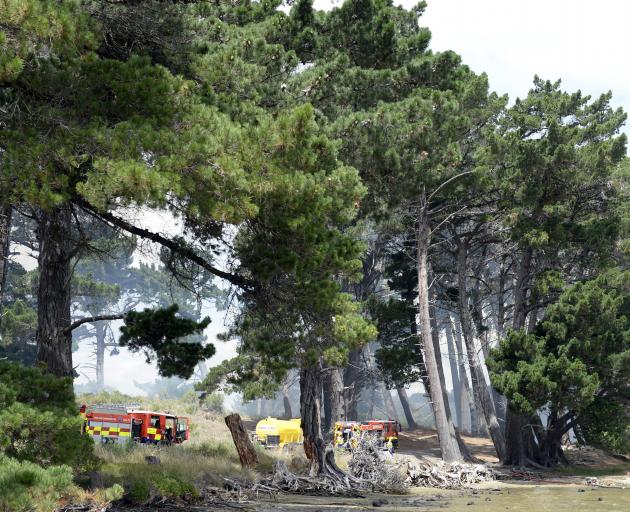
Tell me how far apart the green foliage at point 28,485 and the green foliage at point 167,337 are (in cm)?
547

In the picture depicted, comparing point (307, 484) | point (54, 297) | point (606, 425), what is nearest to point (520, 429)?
point (606, 425)

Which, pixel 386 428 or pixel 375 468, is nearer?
pixel 375 468

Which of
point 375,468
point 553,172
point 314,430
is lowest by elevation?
point 375,468

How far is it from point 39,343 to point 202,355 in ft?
9.29

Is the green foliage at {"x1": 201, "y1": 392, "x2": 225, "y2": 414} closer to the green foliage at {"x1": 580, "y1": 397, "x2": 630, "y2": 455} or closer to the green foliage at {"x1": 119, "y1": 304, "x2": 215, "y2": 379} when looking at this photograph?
the green foliage at {"x1": 580, "y1": 397, "x2": 630, "y2": 455}

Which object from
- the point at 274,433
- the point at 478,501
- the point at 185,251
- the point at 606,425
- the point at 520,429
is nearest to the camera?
the point at 185,251

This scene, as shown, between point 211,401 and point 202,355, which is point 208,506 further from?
point 211,401

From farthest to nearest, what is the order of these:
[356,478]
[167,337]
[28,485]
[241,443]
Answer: [241,443]
[356,478]
[167,337]
[28,485]

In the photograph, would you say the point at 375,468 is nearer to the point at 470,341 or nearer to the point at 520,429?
the point at 520,429

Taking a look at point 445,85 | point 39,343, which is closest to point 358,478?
point 39,343

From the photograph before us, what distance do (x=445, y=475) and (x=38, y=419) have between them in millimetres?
16011

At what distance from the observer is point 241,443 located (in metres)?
20.0

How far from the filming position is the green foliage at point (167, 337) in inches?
553

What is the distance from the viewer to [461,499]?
18922mm
